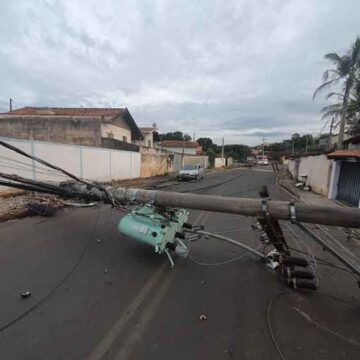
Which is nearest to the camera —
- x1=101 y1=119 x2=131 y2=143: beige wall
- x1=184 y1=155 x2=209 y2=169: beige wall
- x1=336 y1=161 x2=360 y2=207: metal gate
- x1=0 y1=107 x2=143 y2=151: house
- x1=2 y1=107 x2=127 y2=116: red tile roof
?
x1=336 y1=161 x2=360 y2=207: metal gate

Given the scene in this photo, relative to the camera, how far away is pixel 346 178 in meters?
13.6

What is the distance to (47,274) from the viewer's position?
4.20m

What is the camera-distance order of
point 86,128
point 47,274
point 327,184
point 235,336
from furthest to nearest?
point 86,128 < point 327,184 < point 47,274 < point 235,336

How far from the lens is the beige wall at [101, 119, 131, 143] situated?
21.6 metres

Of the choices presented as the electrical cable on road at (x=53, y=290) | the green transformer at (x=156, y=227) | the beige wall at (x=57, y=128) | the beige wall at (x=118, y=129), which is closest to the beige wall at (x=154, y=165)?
the beige wall at (x=118, y=129)

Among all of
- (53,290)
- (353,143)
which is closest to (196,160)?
(353,143)

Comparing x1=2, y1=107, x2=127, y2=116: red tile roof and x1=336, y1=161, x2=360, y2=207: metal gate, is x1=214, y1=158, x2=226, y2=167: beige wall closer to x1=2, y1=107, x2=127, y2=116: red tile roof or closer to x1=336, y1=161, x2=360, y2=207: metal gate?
x1=2, y1=107, x2=127, y2=116: red tile roof

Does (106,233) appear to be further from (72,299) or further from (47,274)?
(72,299)

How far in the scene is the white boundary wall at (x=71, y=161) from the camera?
1113 cm

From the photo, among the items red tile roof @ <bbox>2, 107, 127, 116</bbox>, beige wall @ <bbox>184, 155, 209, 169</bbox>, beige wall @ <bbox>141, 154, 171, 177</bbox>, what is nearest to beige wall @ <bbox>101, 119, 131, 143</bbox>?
red tile roof @ <bbox>2, 107, 127, 116</bbox>

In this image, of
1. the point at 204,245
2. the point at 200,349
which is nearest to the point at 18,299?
the point at 200,349

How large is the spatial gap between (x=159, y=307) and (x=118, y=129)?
75.8 ft

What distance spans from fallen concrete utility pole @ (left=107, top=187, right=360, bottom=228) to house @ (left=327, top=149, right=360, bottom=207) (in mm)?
9808

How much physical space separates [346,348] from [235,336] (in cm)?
119
